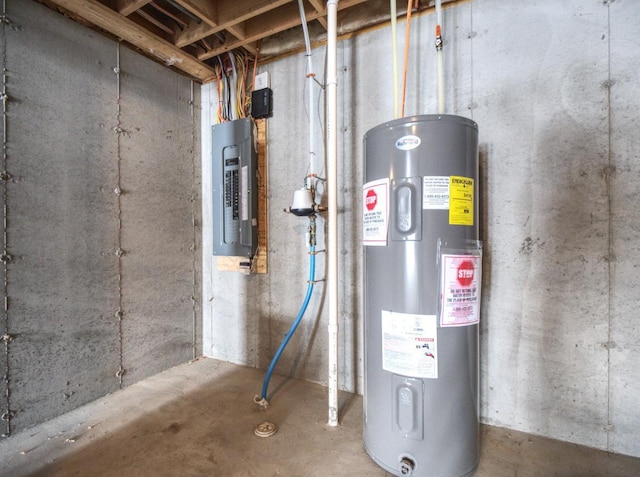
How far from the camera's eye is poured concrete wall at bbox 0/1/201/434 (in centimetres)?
134

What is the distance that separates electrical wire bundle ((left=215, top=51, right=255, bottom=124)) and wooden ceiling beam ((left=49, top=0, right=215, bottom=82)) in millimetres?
121

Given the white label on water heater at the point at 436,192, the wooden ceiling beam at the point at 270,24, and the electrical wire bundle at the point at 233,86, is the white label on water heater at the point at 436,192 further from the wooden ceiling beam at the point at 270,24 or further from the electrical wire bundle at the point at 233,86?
the electrical wire bundle at the point at 233,86

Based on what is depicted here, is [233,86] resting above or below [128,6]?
below

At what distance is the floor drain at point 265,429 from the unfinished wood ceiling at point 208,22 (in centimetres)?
200

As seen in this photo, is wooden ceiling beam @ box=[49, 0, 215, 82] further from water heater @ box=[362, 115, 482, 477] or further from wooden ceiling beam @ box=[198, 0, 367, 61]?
water heater @ box=[362, 115, 482, 477]

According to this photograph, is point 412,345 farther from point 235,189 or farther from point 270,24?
point 270,24

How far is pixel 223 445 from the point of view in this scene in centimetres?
126

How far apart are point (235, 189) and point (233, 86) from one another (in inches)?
27.4

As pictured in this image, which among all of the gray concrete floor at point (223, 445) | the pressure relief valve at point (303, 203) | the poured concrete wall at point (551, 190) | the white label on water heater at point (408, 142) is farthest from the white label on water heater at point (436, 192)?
the gray concrete floor at point (223, 445)

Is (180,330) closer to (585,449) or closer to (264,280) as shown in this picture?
(264,280)

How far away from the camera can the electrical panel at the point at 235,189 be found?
1871mm

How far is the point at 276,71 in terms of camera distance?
1.89 m

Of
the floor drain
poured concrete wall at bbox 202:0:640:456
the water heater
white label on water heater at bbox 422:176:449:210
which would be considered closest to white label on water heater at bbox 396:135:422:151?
the water heater

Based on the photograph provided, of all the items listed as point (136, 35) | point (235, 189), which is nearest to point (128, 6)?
point (136, 35)
